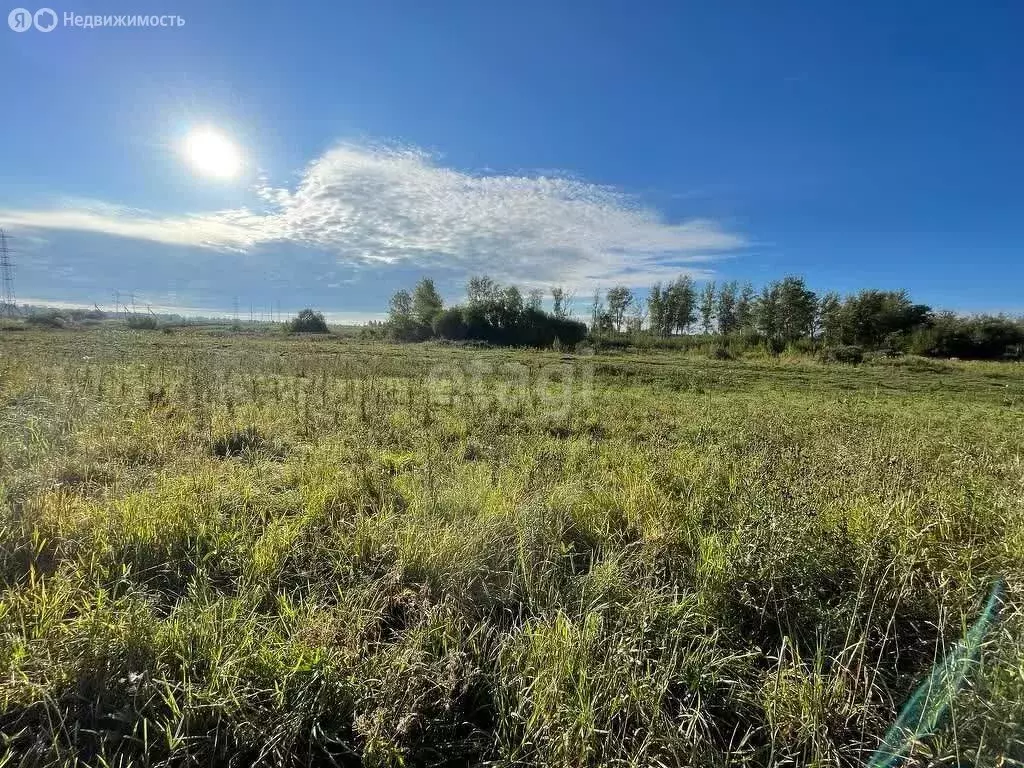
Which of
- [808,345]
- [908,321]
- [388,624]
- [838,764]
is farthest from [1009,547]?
[908,321]

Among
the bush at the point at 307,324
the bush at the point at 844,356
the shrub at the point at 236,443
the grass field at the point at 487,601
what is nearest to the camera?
the grass field at the point at 487,601

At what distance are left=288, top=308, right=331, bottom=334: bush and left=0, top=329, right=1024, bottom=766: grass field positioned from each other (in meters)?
61.9

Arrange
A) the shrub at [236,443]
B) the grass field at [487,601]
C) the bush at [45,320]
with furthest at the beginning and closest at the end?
the bush at [45,320] → the shrub at [236,443] → the grass field at [487,601]

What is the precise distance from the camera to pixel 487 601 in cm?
245

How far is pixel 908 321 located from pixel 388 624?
5671 cm

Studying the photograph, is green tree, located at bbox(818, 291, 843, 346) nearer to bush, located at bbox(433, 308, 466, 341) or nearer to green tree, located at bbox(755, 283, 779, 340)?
green tree, located at bbox(755, 283, 779, 340)

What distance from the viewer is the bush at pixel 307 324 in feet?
199

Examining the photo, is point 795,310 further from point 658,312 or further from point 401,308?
point 401,308

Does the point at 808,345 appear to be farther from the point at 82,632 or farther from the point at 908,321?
the point at 82,632

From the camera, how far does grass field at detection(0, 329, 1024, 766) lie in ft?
5.46

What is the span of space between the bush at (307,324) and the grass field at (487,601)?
203ft

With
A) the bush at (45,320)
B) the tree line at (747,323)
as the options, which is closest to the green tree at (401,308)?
the tree line at (747,323)

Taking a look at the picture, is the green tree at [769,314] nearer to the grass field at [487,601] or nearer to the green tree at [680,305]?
the green tree at [680,305]

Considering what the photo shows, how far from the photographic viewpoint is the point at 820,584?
2.49m
